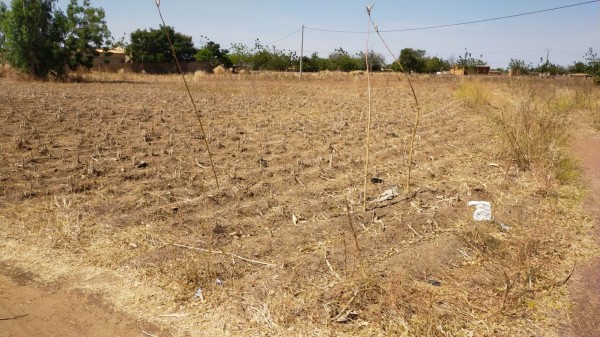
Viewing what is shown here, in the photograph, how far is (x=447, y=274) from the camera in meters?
3.54

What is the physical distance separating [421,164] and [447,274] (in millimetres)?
3572

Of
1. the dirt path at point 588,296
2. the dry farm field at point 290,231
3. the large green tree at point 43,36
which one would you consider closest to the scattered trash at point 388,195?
the dry farm field at point 290,231

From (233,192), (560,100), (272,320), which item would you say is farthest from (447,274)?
(560,100)

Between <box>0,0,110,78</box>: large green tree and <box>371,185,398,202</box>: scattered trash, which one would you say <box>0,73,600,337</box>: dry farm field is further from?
<box>0,0,110,78</box>: large green tree

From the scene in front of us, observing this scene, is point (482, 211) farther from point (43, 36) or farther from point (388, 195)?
point (43, 36)

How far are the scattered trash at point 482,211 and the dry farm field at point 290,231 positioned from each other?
0.29ft

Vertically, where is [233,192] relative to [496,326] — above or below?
above

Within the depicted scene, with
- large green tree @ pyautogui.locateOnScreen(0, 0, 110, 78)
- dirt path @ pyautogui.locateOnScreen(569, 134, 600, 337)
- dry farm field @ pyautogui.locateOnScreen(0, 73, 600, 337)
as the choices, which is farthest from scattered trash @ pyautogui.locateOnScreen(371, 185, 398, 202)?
large green tree @ pyautogui.locateOnScreen(0, 0, 110, 78)

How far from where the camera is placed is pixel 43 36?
2153 cm

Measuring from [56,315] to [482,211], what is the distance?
13.5 ft

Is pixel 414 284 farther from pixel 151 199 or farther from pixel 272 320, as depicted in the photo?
pixel 151 199

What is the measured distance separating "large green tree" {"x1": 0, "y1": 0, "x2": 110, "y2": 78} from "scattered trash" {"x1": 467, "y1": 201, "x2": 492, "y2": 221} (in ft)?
74.7

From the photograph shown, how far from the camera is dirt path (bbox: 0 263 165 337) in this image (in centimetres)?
281

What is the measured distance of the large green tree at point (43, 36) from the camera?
808 inches
